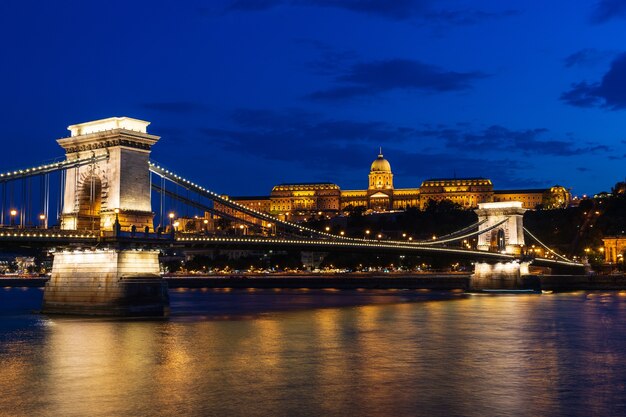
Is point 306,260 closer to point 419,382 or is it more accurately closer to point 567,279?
point 567,279

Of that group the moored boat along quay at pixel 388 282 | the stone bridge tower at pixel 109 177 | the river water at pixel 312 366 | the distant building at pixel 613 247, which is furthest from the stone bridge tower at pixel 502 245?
the stone bridge tower at pixel 109 177

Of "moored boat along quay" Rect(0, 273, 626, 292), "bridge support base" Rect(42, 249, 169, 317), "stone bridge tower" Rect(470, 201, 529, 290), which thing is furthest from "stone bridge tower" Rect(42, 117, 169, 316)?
"moored boat along quay" Rect(0, 273, 626, 292)

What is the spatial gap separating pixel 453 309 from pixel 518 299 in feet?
45.7

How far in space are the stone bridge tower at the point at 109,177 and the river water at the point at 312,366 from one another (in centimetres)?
508

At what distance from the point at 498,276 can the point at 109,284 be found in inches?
1874

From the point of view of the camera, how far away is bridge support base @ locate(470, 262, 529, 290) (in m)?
76.4

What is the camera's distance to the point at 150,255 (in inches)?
1505

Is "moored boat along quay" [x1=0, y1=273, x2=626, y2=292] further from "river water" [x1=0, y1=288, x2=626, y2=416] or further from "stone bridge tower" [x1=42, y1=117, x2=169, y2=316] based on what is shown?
"stone bridge tower" [x1=42, y1=117, x2=169, y2=316]

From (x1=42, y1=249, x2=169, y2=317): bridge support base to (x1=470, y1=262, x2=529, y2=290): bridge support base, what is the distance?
4407cm

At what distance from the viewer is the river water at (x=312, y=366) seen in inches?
755

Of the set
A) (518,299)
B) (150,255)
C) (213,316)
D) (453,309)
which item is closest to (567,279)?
(518,299)

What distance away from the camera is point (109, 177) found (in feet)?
128

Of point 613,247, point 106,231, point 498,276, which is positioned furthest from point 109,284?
point 613,247

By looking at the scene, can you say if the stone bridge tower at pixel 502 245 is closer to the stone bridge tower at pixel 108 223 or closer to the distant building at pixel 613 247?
the distant building at pixel 613 247
